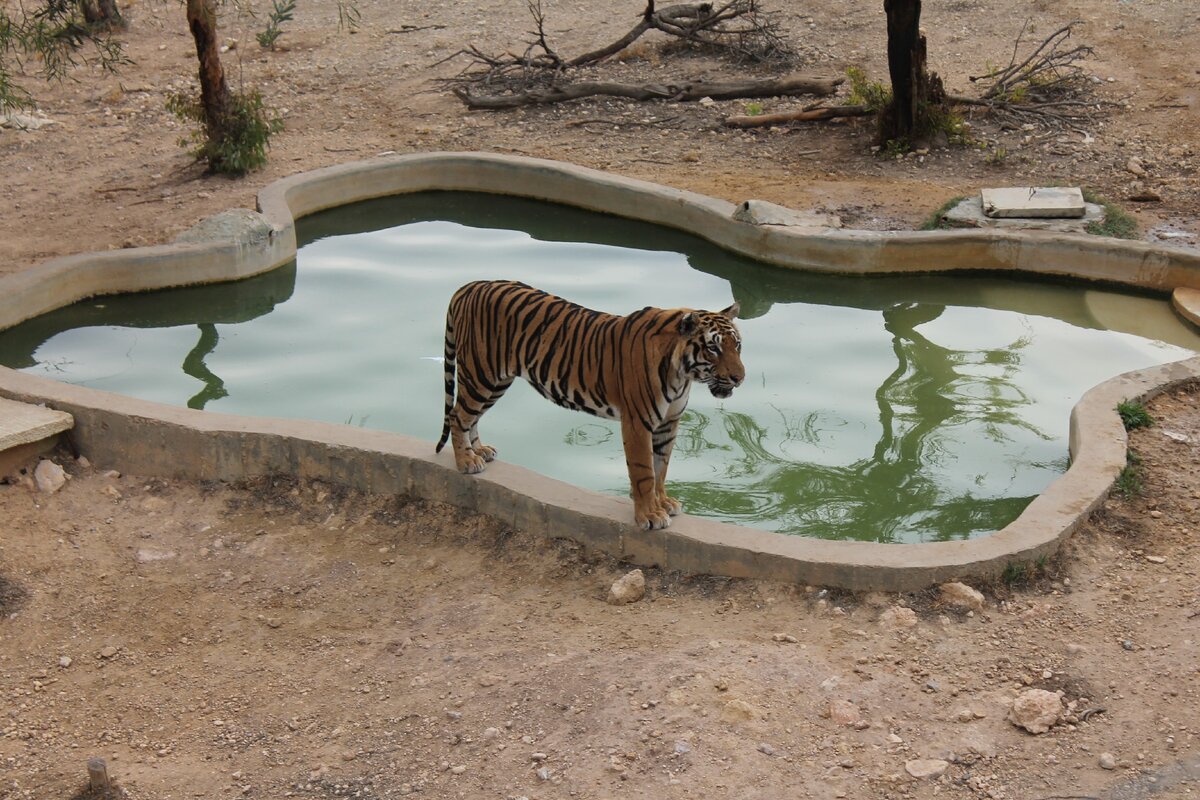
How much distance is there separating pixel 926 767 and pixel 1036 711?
0.52m

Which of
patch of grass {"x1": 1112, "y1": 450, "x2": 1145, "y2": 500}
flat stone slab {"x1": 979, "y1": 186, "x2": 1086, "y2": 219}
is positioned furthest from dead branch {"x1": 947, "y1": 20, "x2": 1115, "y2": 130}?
patch of grass {"x1": 1112, "y1": 450, "x2": 1145, "y2": 500}

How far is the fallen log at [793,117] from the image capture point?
11742mm

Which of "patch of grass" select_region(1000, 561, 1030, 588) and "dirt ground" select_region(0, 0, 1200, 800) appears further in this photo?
"patch of grass" select_region(1000, 561, 1030, 588)

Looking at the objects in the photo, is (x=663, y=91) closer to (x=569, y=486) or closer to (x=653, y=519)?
(x=569, y=486)

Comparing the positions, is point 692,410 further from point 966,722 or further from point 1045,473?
point 966,722

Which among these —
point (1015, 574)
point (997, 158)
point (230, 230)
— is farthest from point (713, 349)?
point (997, 158)

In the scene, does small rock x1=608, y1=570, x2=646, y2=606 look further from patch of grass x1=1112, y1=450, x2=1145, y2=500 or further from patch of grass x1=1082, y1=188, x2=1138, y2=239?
patch of grass x1=1082, y1=188, x2=1138, y2=239

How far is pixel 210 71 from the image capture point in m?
10.7

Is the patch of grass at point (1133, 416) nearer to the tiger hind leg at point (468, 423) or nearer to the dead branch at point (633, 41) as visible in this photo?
the tiger hind leg at point (468, 423)

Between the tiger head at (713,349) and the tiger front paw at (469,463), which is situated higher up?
the tiger head at (713,349)

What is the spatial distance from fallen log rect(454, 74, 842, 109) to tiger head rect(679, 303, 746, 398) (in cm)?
791

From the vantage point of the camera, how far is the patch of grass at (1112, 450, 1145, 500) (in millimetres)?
5914

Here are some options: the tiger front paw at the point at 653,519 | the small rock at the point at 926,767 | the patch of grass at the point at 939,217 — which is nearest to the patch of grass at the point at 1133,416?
the tiger front paw at the point at 653,519

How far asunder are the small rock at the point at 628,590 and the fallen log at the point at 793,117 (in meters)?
7.38
